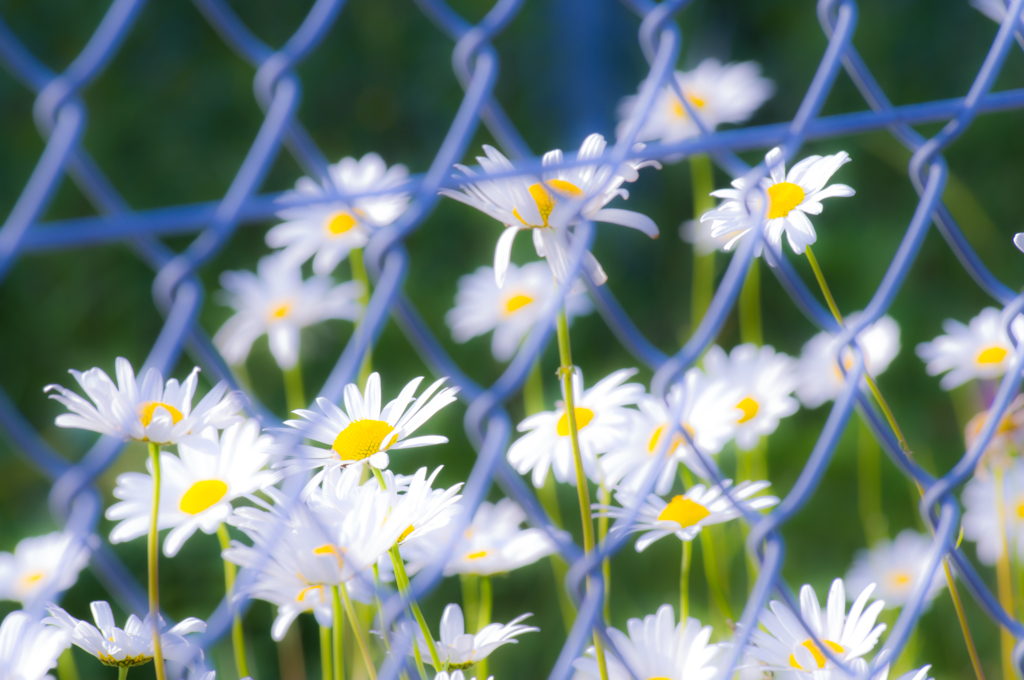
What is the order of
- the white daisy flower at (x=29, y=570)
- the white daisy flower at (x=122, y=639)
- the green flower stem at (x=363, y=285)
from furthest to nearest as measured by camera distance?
the green flower stem at (x=363, y=285) < the white daisy flower at (x=29, y=570) < the white daisy flower at (x=122, y=639)

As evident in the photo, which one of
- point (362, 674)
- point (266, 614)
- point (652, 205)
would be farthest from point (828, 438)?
point (652, 205)

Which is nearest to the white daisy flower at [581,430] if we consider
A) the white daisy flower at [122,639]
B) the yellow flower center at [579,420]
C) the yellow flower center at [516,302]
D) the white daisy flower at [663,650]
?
the yellow flower center at [579,420]

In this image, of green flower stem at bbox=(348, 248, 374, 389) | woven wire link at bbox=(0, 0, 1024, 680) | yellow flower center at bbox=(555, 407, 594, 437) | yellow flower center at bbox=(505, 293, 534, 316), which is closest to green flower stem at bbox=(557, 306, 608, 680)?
woven wire link at bbox=(0, 0, 1024, 680)

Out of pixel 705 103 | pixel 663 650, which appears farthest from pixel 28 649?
pixel 705 103

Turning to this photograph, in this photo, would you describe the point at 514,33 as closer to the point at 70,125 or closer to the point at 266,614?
the point at 266,614

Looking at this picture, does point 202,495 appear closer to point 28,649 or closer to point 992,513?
point 28,649

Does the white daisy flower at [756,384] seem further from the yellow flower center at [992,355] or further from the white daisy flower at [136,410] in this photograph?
the white daisy flower at [136,410]

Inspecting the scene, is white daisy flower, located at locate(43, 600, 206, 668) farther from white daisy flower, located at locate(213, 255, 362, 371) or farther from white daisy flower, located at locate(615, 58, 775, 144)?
white daisy flower, located at locate(615, 58, 775, 144)
